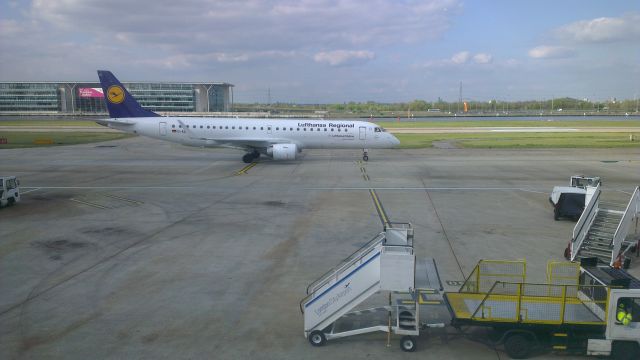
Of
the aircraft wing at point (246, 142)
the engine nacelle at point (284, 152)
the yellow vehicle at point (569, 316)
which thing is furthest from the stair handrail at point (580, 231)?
the aircraft wing at point (246, 142)

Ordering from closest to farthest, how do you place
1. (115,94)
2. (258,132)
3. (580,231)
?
(580,231), (258,132), (115,94)

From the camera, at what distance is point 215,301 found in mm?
12484

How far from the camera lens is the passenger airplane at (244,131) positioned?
1545 inches

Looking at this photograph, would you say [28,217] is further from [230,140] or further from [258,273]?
[230,140]

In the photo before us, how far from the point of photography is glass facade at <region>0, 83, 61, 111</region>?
480ft

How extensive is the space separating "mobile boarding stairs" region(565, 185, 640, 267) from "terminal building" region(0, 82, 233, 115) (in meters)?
144

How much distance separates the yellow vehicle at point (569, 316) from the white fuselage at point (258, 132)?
29897 mm

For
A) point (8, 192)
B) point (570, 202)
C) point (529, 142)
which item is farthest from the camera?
point (529, 142)

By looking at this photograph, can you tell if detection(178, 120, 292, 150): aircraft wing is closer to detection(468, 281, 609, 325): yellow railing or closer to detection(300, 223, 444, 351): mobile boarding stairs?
detection(300, 223, 444, 351): mobile boarding stairs

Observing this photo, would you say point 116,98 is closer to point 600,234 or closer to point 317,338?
point 317,338

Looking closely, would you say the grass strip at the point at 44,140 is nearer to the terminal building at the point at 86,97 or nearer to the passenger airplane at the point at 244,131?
the passenger airplane at the point at 244,131

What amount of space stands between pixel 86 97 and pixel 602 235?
519 ft

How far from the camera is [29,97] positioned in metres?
146

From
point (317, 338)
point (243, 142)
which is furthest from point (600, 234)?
point (243, 142)
